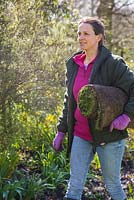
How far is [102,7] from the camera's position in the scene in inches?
500

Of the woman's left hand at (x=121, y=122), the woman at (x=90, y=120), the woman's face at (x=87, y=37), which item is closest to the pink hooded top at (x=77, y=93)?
the woman at (x=90, y=120)

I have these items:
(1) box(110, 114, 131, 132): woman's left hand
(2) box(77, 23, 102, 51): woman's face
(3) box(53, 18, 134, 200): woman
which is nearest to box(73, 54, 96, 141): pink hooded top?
(3) box(53, 18, 134, 200): woman

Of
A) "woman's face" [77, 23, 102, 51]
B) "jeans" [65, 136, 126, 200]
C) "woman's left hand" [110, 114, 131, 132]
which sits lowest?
"jeans" [65, 136, 126, 200]

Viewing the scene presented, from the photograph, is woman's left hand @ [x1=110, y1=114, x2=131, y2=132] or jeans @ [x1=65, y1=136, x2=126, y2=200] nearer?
woman's left hand @ [x1=110, y1=114, x2=131, y2=132]

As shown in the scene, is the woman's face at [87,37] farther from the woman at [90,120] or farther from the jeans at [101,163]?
the jeans at [101,163]

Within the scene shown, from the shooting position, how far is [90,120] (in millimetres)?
4027

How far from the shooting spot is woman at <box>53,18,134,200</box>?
393 centimetres

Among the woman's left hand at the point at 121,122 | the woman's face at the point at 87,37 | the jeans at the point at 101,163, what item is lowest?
the jeans at the point at 101,163

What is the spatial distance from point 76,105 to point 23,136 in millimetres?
2024

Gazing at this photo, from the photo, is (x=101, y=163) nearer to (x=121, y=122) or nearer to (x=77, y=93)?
(x=121, y=122)

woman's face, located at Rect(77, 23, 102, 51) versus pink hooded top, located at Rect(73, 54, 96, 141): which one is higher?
woman's face, located at Rect(77, 23, 102, 51)

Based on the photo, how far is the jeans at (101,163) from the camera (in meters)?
4.02

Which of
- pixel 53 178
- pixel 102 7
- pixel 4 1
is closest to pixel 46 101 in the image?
pixel 53 178

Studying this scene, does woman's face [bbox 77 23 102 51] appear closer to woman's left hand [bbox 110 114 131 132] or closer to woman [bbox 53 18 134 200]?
woman [bbox 53 18 134 200]
